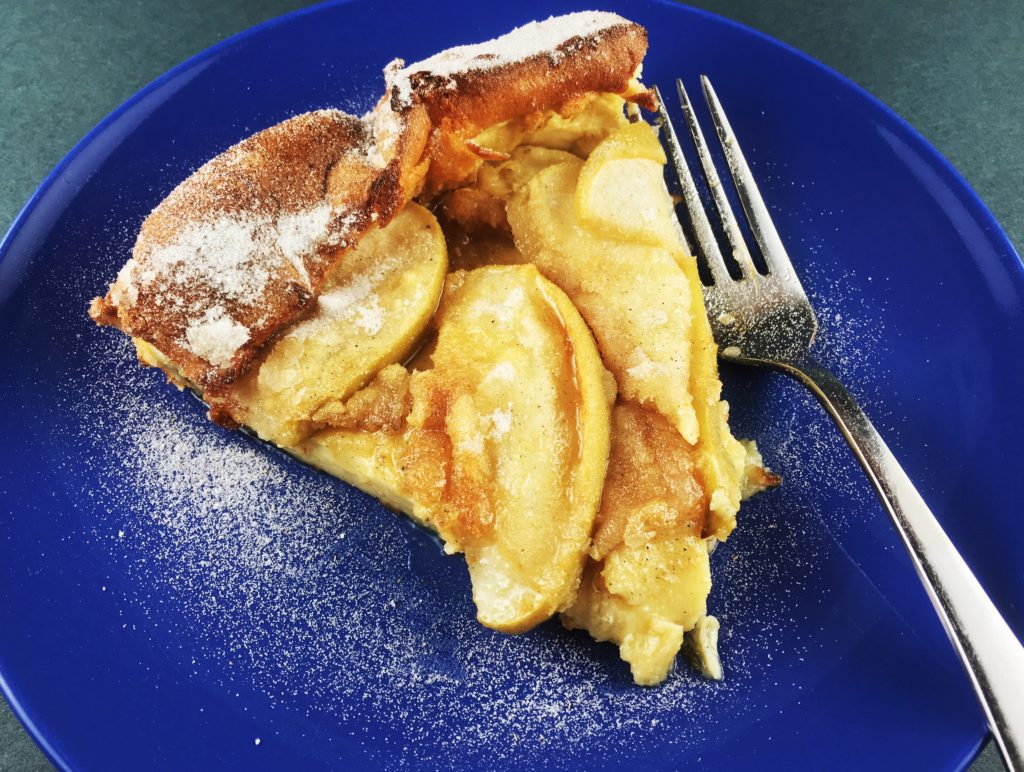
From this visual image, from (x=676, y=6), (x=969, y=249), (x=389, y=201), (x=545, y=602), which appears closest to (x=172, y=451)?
(x=389, y=201)

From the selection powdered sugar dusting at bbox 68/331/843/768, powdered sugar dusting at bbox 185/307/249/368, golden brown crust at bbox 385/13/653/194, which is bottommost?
powdered sugar dusting at bbox 68/331/843/768

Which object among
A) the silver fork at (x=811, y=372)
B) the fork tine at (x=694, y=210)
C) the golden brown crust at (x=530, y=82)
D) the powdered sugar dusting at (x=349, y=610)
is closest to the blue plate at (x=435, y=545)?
the powdered sugar dusting at (x=349, y=610)

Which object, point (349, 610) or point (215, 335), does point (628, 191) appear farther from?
point (349, 610)

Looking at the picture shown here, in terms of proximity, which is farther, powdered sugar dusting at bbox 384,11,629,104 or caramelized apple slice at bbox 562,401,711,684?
powdered sugar dusting at bbox 384,11,629,104

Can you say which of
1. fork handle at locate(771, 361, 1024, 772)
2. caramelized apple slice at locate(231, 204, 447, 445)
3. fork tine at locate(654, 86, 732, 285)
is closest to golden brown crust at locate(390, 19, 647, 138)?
caramelized apple slice at locate(231, 204, 447, 445)

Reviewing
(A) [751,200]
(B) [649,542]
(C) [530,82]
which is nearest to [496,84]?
(C) [530,82]

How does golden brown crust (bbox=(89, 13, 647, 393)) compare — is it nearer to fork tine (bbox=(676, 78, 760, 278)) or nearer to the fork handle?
fork tine (bbox=(676, 78, 760, 278))

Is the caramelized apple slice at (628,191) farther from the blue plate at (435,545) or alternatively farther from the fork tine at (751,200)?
the blue plate at (435,545)

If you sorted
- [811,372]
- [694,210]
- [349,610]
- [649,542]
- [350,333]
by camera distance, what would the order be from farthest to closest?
[694,210] < [811,372] < [349,610] < [350,333] < [649,542]
